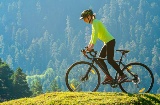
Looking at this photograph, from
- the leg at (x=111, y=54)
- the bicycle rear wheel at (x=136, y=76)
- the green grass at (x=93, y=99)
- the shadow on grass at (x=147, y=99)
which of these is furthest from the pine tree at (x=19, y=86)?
the shadow on grass at (x=147, y=99)

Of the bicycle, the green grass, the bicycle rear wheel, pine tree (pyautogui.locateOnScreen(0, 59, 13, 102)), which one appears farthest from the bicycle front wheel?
pine tree (pyautogui.locateOnScreen(0, 59, 13, 102))

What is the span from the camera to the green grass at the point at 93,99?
11312 millimetres

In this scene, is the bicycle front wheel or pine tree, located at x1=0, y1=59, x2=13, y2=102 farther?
pine tree, located at x1=0, y1=59, x2=13, y2=102

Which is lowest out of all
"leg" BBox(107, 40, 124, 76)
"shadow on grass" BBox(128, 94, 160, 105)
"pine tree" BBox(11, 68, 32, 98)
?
"shadow on grass" BBox(128, 94, 160, 105)

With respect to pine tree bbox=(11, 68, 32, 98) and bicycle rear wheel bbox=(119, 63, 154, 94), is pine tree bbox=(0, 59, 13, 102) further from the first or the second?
bicycle rear wheel bbox=(119, 63, 154, 94)

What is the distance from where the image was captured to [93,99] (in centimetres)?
1164

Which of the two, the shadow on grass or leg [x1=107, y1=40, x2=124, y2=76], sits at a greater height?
leg [x1=107, y1=40, x2=124, y2=76]

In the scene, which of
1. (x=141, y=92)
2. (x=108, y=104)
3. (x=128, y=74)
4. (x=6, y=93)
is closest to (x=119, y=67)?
(x=128, y=74)

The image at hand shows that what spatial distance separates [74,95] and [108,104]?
1648 millimetres

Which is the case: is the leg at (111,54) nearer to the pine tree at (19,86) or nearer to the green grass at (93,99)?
the green grass at (93,99)

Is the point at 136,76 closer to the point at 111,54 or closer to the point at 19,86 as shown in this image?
the point at 111,54

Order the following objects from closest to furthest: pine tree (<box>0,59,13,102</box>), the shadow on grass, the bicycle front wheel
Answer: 1. the shadow on grass
2. the bicycle front wheel
3. pine tree (<box>0,59,13,102</box>)

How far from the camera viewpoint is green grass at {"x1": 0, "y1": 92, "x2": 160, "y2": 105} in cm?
1131

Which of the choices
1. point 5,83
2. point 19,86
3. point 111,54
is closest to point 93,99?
point 111,54
